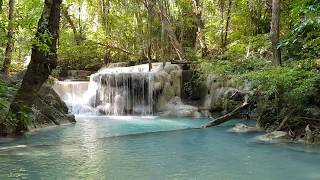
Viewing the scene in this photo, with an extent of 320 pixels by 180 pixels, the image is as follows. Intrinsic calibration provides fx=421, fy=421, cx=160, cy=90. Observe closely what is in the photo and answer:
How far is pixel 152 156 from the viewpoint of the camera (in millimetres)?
8352

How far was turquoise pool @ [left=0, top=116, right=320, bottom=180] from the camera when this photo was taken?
6.76m

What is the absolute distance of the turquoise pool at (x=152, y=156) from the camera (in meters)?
6.76

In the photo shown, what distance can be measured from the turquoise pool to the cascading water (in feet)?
22.9

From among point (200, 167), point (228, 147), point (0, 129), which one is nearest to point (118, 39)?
point (0, 129)

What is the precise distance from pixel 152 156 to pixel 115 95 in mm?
11283

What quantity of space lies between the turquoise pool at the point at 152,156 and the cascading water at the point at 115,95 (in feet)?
22.9

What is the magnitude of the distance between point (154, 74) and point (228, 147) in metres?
10.2

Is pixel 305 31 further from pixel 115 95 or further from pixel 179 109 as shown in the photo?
pixel 115 95

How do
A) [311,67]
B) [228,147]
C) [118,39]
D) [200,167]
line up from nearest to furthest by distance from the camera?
1. [200,167]
2. [228,147]
3. [311,67]
4. [118,39]

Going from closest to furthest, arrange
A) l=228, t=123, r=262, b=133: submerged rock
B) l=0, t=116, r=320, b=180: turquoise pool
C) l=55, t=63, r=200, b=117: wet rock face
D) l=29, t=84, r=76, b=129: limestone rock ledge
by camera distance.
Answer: l=0, t=116, r=320, b=180: turquoise pool, l=228, t=123, r=262, b=133: submerged rock, l=29, t=84, r=76, b=129: limestone rock ledge, l=55, t=63, r=200, b=117: wet rock face

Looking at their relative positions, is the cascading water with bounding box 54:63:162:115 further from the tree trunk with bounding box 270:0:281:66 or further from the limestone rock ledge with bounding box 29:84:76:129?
the tree trunk with bounding box 270:0:281:66

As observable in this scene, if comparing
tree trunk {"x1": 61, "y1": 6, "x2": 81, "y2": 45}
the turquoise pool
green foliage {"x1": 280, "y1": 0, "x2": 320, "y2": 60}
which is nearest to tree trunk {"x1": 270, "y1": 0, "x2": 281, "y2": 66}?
green foliage {"x1": 280, "y1": 0, "x2": 320, "y2": 60}

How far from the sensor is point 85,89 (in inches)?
798

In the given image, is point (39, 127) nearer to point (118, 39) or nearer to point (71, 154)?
point (71, 154)
